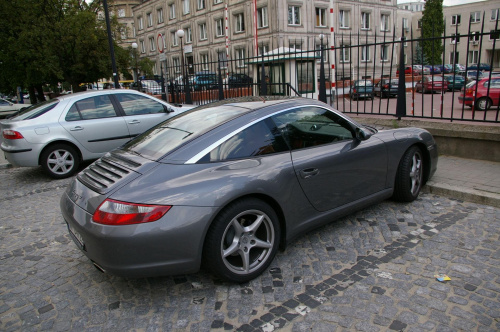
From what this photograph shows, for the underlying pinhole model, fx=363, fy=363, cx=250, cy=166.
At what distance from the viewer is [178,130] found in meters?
3.54

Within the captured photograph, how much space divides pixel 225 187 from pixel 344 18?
141 ft

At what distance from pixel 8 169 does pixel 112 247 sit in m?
7.34

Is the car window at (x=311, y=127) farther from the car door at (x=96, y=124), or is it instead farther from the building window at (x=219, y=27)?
the building window at (x=219, y=27)

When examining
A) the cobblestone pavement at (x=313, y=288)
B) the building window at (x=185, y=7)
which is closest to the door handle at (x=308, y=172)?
the cobblestone pavement at (x=313, y=288)

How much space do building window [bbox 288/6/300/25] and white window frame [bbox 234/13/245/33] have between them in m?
5.65

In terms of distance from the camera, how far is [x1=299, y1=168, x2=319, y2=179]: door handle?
11.0 ft

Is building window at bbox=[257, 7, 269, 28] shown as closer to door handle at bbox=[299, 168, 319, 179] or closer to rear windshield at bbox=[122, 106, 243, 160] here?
rear windshield at bbox=[122, 106, 243, 160]

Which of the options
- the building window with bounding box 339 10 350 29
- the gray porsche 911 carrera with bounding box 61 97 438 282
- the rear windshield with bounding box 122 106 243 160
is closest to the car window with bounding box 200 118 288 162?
the gray porsche 911 carrera with bounding box 61 97 438 282

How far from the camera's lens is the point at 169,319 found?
8.82ft

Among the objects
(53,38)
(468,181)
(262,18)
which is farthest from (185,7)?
(468,181)

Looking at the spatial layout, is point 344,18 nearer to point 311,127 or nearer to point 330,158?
point 311,127

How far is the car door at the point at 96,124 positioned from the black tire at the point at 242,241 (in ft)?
16.7

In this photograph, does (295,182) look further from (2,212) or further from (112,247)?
(2,212)

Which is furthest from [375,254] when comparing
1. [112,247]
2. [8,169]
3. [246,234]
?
[8,169]
